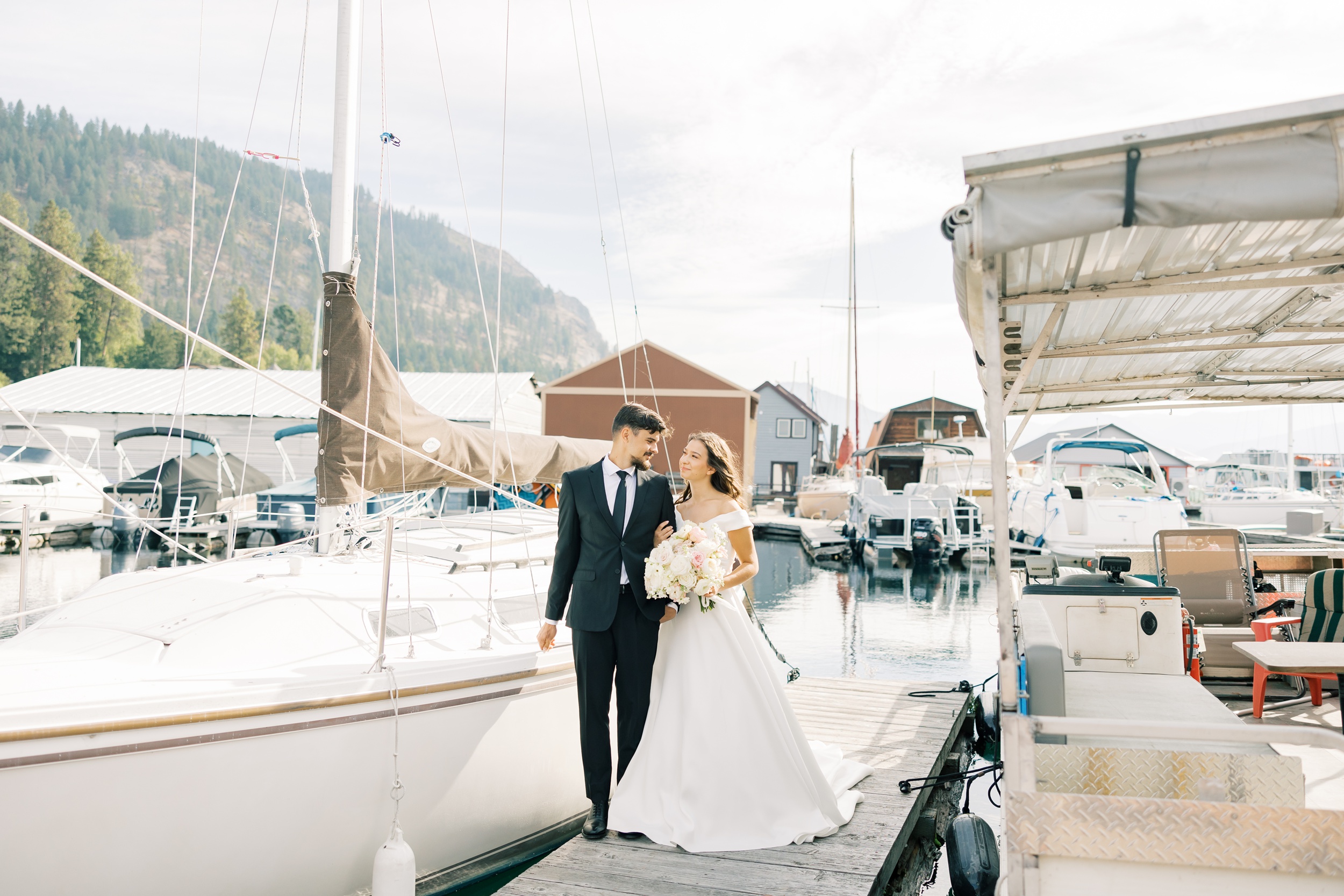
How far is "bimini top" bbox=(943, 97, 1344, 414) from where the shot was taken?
267cm

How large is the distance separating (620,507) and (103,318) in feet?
261

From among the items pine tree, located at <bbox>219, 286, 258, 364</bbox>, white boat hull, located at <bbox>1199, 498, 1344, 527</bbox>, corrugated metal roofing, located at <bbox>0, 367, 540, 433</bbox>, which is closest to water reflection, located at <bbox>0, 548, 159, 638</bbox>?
corrugated metal roofing, located at <bbox>0, 367, 540, 433</bbox>

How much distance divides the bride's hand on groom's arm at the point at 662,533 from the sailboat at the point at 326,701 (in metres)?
1.27

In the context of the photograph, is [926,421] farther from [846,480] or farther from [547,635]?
[547,635]

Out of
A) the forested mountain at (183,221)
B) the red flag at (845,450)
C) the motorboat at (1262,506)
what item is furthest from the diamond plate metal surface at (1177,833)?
the forested mountain at (183,221)

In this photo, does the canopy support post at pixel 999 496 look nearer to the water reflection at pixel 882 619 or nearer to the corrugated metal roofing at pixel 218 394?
the water reflection at pixel 882 619

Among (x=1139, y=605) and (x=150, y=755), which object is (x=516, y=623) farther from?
(x=1139, y=605)

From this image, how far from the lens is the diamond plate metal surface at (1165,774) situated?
3.00 metres

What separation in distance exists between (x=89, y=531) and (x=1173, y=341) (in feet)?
102

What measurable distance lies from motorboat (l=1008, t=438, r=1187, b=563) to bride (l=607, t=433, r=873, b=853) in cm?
1467

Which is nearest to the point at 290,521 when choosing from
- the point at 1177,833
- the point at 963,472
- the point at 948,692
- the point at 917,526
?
the point at 917,526

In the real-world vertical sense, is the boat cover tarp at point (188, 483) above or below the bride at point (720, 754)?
above

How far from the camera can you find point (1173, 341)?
5000 mm

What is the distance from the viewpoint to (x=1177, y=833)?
2.65 metres
